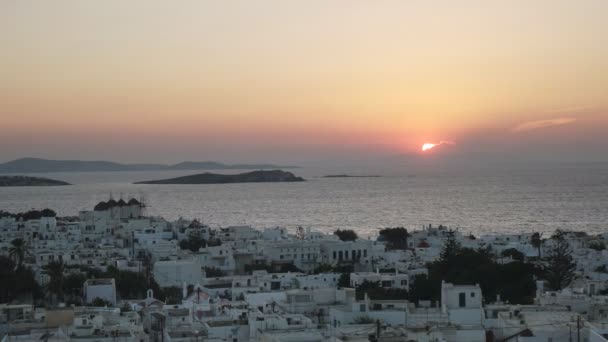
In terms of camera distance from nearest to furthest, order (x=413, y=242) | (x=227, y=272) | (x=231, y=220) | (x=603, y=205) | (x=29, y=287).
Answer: (x=29, y=287) < (x=227, y=272) < (x=413, y=242) < (x=231, y=220) < (x=603, y=205)

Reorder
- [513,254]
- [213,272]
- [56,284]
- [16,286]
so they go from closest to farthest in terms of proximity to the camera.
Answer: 1. [16,286]
2. [56,284]
3. [213,272]
4. [513,254]

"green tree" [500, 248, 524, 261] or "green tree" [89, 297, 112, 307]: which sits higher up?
"green tree" [500, 248, 524, 261]

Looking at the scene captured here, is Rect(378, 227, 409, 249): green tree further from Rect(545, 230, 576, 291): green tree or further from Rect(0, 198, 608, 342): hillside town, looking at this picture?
Rect(545, 230, 576, 291): green tree

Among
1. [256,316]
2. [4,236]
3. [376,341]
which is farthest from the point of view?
[4,236]

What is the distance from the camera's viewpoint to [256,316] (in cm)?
1897

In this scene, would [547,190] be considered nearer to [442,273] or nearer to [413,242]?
[413,242]

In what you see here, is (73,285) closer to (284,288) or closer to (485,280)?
(284,288)

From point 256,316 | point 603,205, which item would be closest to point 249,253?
point 256,316

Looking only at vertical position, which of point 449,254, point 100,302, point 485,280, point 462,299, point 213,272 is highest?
point 462,299

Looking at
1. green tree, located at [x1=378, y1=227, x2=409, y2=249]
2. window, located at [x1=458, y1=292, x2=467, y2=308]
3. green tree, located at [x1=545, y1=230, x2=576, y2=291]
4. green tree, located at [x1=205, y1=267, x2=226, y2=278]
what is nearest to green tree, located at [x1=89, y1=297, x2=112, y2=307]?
window, located at [x1=458, y1=292, x2=467, y2=308]

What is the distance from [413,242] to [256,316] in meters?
34.4

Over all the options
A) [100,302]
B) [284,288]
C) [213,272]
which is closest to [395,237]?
[213,272]

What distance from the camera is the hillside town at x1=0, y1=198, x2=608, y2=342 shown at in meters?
17.8

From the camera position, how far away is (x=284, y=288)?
2814 centimetres
